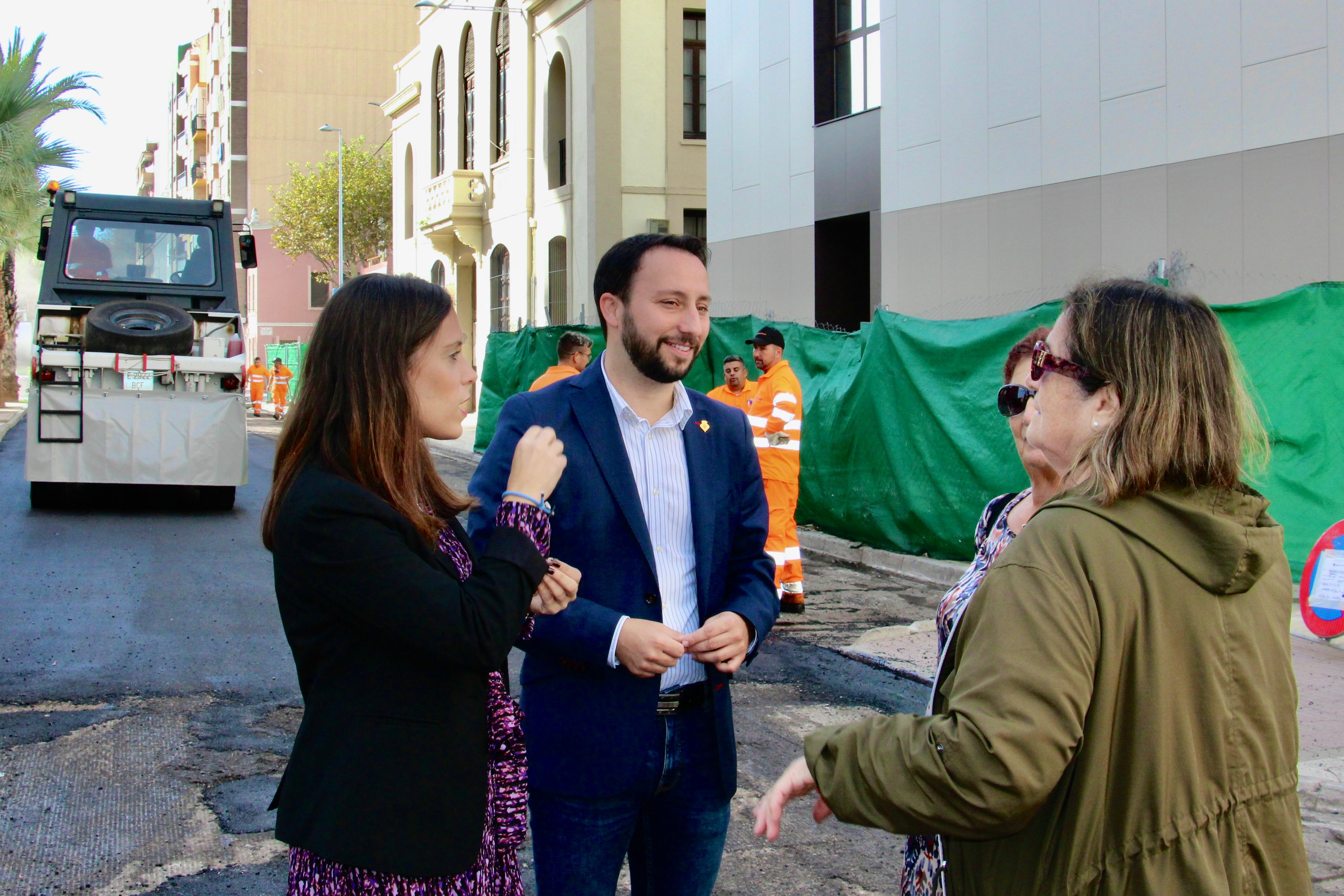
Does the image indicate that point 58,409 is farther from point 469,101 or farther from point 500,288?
point 469,101

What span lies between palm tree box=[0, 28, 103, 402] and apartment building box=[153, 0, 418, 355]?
30693mm

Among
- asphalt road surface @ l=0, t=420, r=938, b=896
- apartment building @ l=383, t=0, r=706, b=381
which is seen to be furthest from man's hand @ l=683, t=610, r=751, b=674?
apartment building @ l=383, t=0, r=706, b=381

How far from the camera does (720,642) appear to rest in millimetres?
2652

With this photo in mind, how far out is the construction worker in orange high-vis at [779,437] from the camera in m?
8.73

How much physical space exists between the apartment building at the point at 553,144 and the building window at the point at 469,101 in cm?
5

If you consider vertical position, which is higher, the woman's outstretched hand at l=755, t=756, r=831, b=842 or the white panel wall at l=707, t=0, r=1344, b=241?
the white panel wall at l=707, t=0, r=1344, b=241

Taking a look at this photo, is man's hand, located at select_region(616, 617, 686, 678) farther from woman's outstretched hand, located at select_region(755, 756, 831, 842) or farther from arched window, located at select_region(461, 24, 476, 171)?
arched window, located at select_region(461, 24, 476, 171)

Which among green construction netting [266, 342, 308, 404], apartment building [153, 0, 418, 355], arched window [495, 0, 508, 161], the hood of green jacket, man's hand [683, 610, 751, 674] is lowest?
man's hand [683, 610, 751, 674]

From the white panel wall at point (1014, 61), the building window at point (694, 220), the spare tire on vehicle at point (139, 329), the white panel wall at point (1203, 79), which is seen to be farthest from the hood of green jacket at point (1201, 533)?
the building window at point (694, 220)

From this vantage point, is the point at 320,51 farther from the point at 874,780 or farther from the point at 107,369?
the point at 874,780

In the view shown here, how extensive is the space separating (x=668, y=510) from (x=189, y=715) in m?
4.02

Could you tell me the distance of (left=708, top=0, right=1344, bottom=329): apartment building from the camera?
1032 centimetres

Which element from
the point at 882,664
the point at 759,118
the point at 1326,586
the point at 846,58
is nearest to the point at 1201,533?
the point at 882,664

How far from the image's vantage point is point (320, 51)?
6206 cm
